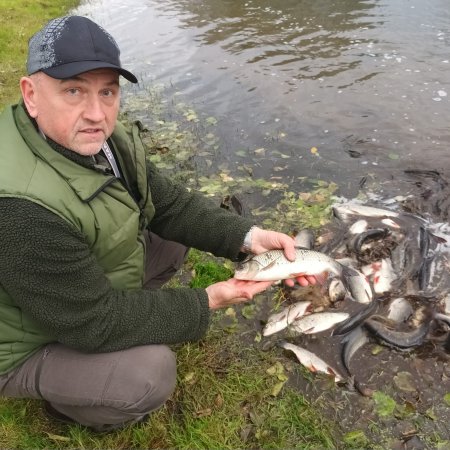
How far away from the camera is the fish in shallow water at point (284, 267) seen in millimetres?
3413

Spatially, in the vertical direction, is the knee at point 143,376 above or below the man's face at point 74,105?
below

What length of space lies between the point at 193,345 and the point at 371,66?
29.5 ft

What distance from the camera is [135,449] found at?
3090 mm

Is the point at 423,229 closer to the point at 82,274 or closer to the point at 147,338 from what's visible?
the point at 147,338

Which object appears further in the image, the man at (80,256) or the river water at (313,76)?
the river water at (313,76)

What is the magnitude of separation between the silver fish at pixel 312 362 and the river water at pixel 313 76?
295 cm

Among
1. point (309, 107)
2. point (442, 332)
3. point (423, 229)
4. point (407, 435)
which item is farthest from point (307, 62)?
point (407, 435)

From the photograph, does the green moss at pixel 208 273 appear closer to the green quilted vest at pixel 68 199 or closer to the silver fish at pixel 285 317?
the silver fish at pixel 285 317

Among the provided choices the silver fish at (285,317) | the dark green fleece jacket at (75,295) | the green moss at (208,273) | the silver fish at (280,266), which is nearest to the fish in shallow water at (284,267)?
the silver fish at (280,266)

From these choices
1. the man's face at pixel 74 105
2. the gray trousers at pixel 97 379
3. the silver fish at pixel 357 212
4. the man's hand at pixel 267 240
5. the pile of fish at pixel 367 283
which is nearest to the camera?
the man's face at pixel 74 105

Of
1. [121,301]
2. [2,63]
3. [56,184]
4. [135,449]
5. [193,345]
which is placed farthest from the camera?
[2,63]

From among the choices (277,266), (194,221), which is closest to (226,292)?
(277,266)

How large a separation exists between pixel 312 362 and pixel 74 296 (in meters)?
2.19

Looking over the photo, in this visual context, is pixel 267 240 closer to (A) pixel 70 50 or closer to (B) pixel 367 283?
(B) pixel 367 283
